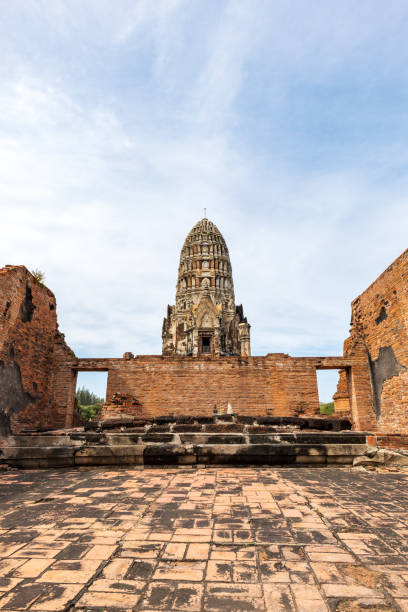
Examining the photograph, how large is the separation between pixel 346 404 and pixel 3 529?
1379 centimetres

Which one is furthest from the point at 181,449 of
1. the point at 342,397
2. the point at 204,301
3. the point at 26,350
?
the point at 204,301

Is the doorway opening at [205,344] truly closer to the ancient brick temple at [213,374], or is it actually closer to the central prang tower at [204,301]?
the central prang tower at [204,301]

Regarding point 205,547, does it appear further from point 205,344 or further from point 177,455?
point 205,344

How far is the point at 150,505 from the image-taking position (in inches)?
136

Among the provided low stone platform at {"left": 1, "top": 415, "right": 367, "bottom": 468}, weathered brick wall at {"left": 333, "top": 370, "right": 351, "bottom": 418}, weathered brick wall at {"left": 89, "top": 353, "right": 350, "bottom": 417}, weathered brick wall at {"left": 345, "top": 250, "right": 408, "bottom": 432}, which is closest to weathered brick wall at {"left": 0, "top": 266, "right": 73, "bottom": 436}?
weathered brick wall at {"left": 89, "top": 353, "right": 350, "bottom": 417}

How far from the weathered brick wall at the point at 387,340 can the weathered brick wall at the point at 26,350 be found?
446 inches

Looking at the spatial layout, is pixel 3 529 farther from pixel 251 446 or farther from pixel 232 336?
pixel 232 336

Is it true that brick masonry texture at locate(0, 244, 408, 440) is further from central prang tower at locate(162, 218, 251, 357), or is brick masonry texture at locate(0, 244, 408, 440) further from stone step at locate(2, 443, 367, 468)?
central prang tower at locate(162, 218, 251, 357)

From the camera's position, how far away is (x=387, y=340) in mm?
11539

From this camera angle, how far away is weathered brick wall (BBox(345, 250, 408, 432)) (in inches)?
415

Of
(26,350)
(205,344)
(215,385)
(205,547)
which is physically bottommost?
(205,547)

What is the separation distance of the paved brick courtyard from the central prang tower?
3629 cm

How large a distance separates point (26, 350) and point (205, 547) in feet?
32.7

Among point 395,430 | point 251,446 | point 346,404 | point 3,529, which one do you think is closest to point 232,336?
point 346,404
